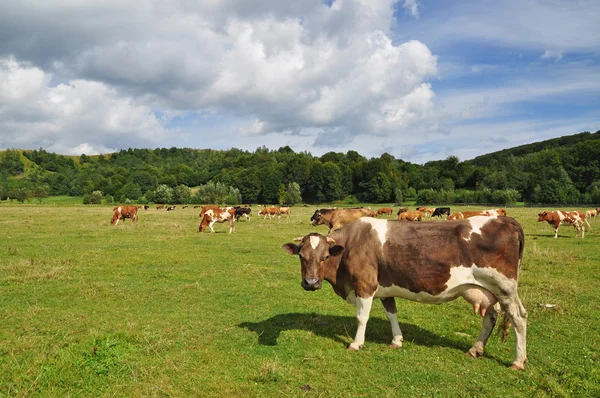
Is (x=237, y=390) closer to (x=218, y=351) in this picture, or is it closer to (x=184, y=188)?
(x=218, y=351)

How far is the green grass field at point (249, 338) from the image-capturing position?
235 inches

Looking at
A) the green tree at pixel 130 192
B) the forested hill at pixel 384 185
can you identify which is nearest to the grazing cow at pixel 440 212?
the forested hill at pixel 384 185

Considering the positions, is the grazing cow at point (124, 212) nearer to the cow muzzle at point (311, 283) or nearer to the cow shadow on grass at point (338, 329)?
the cow shadow on grass at point (338, 329)

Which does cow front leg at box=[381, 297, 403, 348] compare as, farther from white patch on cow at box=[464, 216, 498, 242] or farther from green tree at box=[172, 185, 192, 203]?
green tree at box=[172, 185, 192, 203]

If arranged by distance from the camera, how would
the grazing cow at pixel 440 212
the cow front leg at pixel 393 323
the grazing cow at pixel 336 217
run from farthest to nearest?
1. the grazing cow at pixel 440 212
2. the grazing cow at pixel 336 217
3. the cow front leg at pixel 393 323

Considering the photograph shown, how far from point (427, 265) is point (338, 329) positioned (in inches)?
111

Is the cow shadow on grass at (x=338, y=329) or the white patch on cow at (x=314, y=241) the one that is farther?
the cow shadow on grass at (x=338, y=329)

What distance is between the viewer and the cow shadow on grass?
793 centimetres

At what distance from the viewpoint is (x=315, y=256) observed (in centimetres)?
736

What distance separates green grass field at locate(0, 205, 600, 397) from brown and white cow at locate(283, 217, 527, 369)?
0.79 meters

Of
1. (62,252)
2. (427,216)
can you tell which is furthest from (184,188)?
(62,252)

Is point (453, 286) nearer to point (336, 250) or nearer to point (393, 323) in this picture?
point (393, 323)

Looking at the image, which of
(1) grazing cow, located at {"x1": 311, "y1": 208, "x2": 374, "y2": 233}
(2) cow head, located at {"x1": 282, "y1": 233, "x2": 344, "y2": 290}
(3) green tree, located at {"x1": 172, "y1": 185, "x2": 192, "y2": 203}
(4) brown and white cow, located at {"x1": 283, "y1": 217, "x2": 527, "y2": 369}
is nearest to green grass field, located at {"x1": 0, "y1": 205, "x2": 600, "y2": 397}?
(4) brown and white cow, located at {"x1": 283, "y1": 217, "x2": 527, "y2": 369}

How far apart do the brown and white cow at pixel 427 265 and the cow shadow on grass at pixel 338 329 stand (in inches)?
21.8
